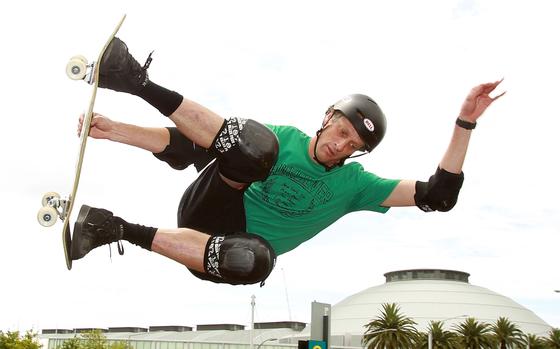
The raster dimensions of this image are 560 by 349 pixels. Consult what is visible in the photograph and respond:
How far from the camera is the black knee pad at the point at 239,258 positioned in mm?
4770

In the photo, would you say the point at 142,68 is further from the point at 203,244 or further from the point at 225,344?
the point at 225,344

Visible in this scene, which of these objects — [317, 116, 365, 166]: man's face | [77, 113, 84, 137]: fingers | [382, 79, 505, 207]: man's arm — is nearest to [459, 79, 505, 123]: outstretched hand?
[382, 79, 505, 207]: man's arm

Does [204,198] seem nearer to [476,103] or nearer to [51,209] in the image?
[51,209]

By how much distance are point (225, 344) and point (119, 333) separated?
34.6m

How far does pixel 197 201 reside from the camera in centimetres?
525

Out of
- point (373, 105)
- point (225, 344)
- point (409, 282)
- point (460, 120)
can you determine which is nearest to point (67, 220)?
point (373, 105)

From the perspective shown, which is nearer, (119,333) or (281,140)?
(281,140)

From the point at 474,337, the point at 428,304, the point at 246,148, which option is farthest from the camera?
the point at 428,304

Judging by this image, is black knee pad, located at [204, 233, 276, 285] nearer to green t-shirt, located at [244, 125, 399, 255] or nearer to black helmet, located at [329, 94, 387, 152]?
green t-shirt, located at [244, 125, 399, 255]

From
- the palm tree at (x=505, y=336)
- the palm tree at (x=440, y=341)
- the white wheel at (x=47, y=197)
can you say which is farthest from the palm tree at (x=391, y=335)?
the white wheel at (x=47, y=197)

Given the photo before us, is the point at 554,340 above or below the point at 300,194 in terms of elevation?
below

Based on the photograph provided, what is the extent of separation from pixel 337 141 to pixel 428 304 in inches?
2914

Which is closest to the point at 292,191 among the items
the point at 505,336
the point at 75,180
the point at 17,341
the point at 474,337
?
the point at 75,180

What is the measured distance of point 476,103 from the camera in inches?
195
